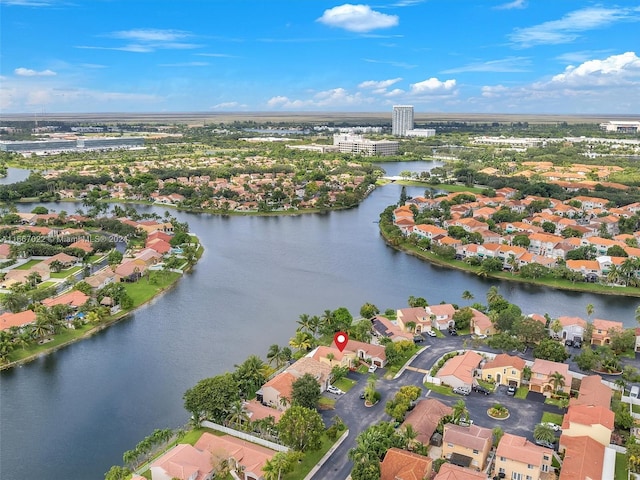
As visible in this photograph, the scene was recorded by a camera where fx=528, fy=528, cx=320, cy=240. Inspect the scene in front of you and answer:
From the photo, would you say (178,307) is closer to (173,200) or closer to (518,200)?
(173,200)

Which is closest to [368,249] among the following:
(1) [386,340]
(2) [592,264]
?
(2) [592,264]

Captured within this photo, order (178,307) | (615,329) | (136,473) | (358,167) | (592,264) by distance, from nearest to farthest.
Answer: (136,473)
(615,329)
(178,307)
(592,264)
(358,167)

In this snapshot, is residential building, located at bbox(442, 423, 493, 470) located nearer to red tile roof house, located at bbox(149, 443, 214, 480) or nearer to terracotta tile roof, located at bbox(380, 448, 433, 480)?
terracotta tile roof, located at bbox(380, 448, 433, 480)

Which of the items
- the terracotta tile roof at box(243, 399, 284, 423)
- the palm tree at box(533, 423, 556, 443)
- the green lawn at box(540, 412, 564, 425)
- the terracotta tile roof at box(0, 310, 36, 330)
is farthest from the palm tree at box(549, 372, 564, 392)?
the terracotta tile roof at box(0, 310, 36, 330)

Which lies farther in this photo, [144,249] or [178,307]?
[144,249]

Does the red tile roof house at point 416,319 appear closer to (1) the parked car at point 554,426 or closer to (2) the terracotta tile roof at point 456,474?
(1) the parked car at point 554,426

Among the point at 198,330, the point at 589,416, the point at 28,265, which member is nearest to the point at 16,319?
the point at 198,330

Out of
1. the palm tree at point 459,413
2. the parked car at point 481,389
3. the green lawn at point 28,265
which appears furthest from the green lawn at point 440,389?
the green lawn at point 28,265
